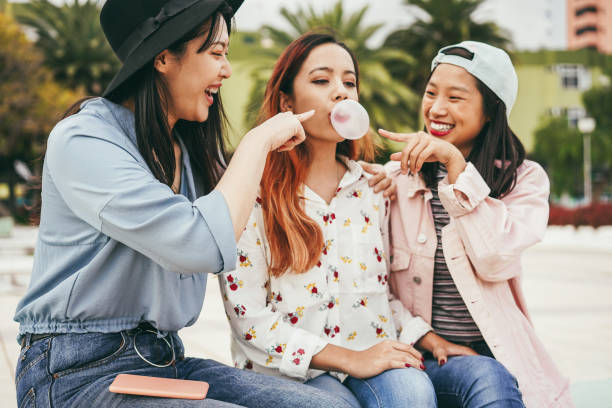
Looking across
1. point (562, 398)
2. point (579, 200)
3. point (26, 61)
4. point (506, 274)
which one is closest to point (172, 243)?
point (506, 274)

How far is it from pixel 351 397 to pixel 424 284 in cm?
64

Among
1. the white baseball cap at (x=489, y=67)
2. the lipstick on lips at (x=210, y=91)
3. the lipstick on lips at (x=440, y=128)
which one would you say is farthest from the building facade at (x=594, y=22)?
the lipstick on lips at (x=210, y=91)

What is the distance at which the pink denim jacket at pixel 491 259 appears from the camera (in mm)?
2391

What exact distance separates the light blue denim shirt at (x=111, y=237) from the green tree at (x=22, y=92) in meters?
22.0

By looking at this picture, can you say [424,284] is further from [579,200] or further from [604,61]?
[604,61]

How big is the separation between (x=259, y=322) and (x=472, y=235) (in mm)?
906

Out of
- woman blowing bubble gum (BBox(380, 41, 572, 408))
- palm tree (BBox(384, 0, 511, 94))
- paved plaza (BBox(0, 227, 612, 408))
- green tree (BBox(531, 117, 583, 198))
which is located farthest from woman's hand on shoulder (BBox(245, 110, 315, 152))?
green tree (BBox(531, 117, 583, 198))

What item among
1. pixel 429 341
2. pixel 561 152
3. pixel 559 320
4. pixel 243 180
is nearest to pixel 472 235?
pixel 429 341

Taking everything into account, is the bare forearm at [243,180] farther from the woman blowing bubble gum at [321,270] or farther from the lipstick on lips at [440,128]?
the lipstick on lips at [440,128]

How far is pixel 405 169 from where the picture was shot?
240 cm

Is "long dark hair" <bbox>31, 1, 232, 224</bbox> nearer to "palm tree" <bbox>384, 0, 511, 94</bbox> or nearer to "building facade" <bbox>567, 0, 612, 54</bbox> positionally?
"palm tree" <bbox>384, 0, 511, 94</bbox>

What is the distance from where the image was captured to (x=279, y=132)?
77.7 inches

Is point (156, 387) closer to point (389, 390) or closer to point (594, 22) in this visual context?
point (389, 390)

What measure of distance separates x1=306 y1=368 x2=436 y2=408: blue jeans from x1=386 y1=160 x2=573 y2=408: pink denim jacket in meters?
0.44
